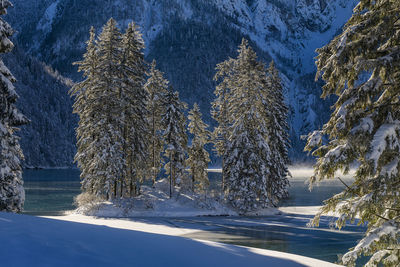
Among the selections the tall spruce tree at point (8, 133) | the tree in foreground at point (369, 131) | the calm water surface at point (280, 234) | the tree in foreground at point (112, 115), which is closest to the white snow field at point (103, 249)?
the tree in foreground at point (369, 131)

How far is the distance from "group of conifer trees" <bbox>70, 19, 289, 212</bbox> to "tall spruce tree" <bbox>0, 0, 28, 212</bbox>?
584 inches

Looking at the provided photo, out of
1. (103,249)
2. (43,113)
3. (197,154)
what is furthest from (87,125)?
(43,113)

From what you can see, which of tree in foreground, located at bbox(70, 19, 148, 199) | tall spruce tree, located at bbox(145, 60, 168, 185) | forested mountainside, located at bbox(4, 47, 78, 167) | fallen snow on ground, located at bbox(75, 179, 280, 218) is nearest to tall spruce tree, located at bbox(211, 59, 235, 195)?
fallen snow on ground, located at bbox(75, 179, 280, 218)

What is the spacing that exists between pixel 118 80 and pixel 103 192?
31.6 ft

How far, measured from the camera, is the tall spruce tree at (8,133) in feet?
57.8

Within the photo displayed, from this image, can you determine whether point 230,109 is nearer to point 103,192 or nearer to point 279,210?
point 279,210

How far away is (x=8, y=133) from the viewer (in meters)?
18.5

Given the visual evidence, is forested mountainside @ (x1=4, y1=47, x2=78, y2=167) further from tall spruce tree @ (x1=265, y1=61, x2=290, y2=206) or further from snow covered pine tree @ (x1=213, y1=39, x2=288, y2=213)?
snow covered pine tree @ (x1=213, y1=39, x2=288, y2=213)

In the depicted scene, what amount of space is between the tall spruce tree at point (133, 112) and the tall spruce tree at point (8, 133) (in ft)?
55.9

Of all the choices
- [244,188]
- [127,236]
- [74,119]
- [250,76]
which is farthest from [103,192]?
[74,119]

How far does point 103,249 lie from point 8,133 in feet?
38.3

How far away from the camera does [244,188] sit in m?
38.8

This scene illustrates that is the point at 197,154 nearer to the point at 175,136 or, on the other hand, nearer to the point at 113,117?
the point at 175,136

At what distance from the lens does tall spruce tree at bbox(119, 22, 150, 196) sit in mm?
37812
